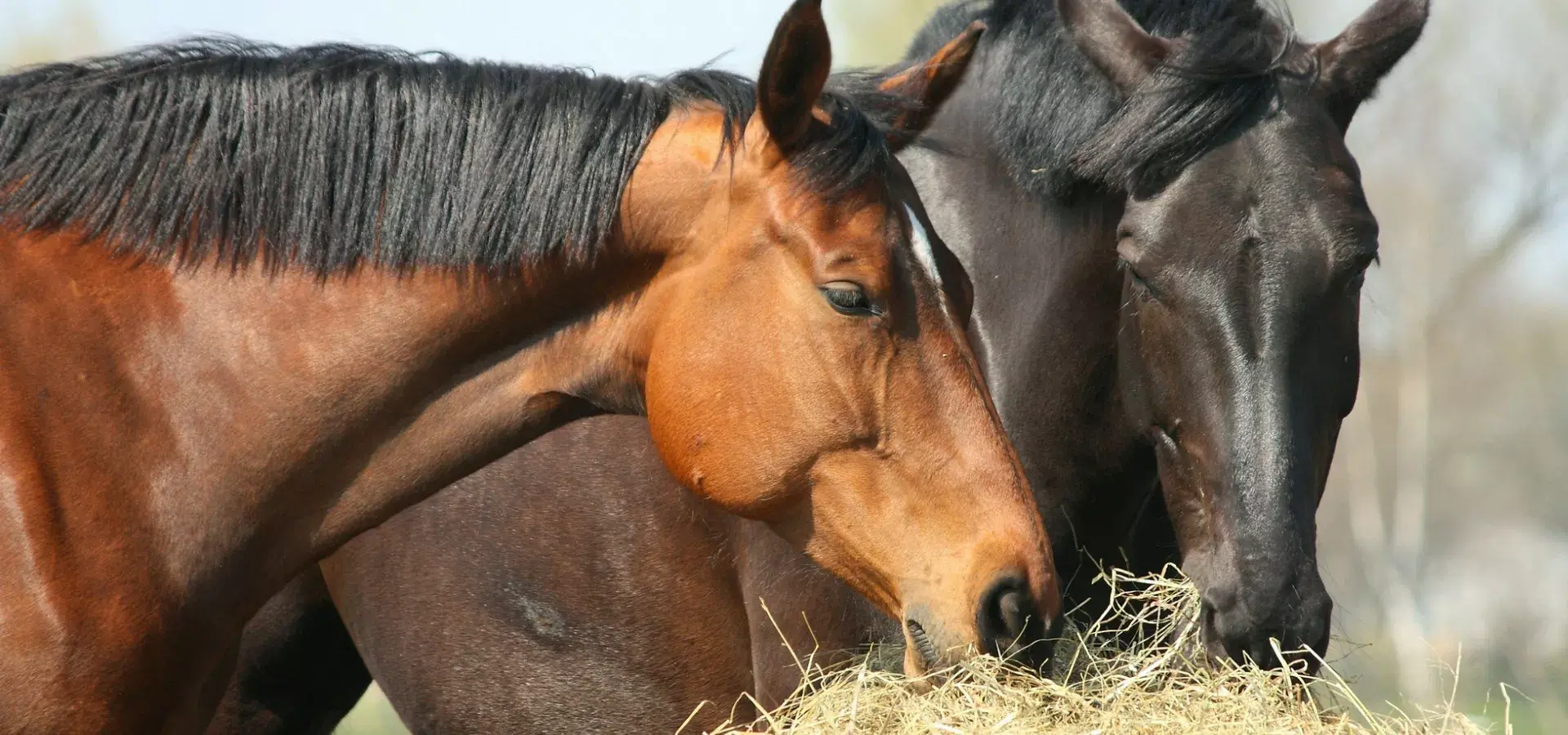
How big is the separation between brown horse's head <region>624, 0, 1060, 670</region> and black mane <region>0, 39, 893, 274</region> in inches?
2.8

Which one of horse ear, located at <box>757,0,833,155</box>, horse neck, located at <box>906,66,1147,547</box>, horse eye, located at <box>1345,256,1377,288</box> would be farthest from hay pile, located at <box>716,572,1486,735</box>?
horse ear, located at <box>757,0,833,155</box>

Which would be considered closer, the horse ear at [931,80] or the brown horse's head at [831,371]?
the brown horse's head at [831,371]

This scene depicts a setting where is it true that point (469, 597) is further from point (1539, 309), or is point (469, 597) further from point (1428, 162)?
point (1539, 309)

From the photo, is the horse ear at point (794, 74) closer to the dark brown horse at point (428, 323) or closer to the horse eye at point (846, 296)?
the dark brown horse at point (428, 323)

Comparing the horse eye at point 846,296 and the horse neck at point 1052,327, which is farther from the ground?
the horse eye at point 846,296

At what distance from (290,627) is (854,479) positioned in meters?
3.00

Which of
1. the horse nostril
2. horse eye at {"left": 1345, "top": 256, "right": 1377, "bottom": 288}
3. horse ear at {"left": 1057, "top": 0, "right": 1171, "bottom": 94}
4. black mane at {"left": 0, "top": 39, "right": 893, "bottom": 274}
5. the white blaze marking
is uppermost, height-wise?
horse ear at {"left": 1057, "top": 0, "right": 1171, "bottom": 94}

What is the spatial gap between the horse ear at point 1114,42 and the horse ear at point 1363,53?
42cm

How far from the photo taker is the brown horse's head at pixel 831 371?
282cm

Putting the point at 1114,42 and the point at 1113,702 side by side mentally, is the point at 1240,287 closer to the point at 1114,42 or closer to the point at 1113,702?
the point at 1114,42

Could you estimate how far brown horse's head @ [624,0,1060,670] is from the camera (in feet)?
9.26

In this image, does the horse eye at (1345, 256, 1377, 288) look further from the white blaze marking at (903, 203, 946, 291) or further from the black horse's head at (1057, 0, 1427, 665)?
the white blaze marking at (903, 203, 946, 291)

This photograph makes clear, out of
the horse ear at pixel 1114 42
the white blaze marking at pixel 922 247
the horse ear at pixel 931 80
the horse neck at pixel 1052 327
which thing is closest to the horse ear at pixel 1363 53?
the horse ear at pixel 1114 42

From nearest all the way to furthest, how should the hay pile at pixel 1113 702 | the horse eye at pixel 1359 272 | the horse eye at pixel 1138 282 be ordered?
1. the hay pile at pixel 1113 702
2. the horse eye at pixel 1359 272
3. the horse eye at pixel 1138 282
